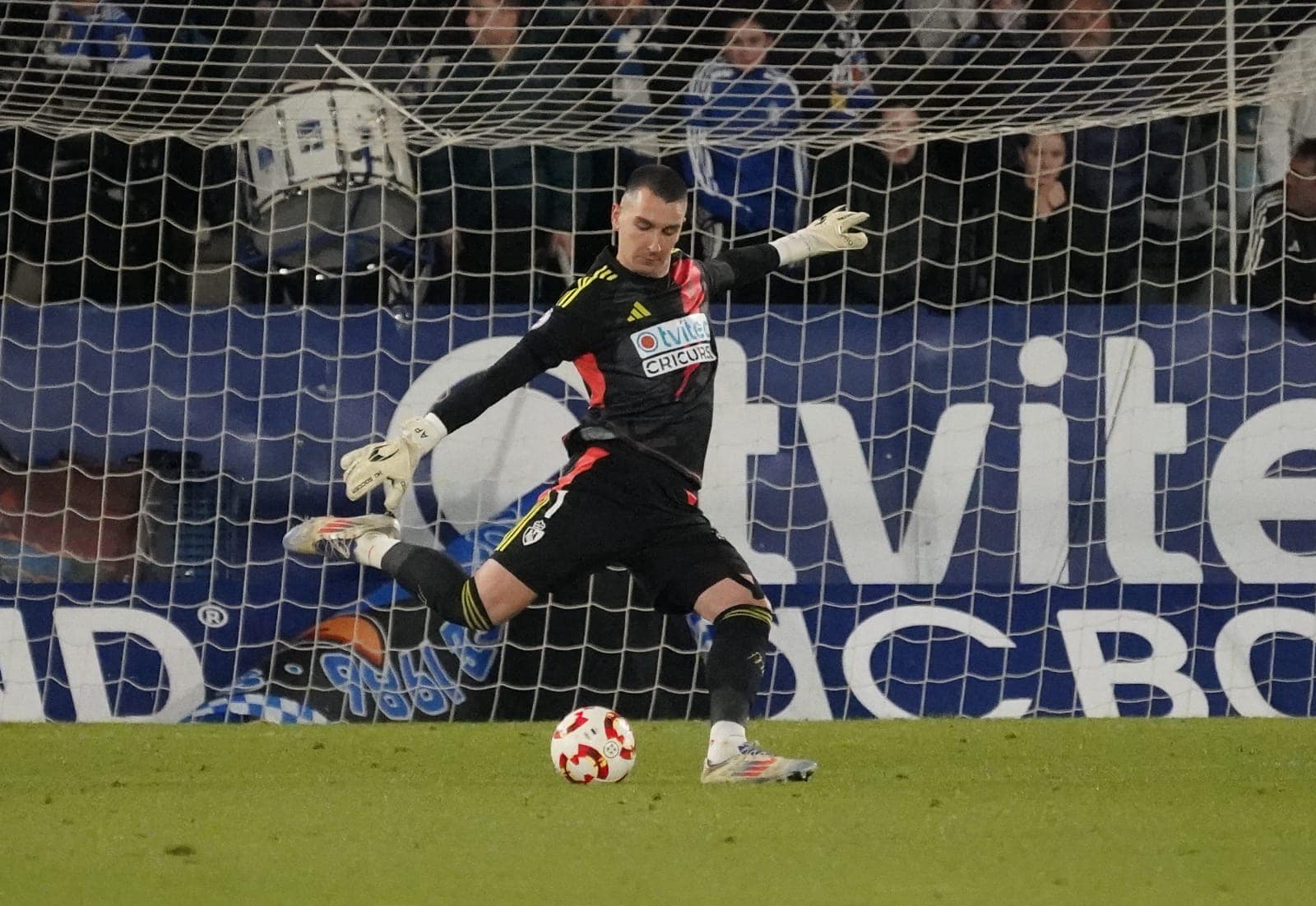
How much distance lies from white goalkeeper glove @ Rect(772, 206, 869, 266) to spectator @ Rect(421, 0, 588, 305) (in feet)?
7.59

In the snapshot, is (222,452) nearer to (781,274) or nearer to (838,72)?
(781,274)

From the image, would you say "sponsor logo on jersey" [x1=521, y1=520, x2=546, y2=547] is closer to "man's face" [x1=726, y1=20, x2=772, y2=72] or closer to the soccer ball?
the soccer ball

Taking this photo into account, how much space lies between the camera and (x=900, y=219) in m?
8.60

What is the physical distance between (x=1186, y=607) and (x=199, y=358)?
163 inches

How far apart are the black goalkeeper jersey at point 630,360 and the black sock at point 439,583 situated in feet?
1.80

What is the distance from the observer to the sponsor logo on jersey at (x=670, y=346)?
18.1ft

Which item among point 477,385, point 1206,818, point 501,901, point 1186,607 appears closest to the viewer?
point 501,901

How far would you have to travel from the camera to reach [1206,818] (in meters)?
4.59

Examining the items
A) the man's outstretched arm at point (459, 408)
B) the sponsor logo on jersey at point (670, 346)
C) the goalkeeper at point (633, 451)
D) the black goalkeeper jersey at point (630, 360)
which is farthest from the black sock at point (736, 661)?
the man's outstretched arm at point (459, 408)

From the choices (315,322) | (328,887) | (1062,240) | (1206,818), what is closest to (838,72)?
(1062,240)

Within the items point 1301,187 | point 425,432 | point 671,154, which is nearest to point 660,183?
point 425,432

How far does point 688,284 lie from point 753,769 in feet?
4.54

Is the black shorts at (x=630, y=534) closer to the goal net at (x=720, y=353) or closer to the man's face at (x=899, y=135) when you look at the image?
the goal net at (x=720, y=353)

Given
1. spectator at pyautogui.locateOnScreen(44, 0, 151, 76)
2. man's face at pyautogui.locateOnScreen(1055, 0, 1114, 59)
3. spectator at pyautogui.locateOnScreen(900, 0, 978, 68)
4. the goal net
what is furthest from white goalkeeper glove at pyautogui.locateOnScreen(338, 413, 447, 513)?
man's face at pyautogui.locateOnScreen(1055, 0, 1114, 59)
